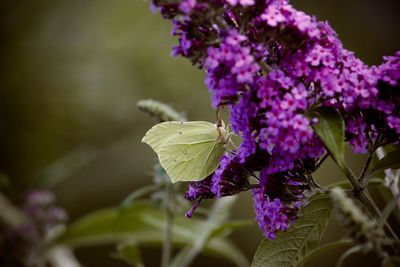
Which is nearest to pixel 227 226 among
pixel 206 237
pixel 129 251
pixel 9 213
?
pixel 206 237

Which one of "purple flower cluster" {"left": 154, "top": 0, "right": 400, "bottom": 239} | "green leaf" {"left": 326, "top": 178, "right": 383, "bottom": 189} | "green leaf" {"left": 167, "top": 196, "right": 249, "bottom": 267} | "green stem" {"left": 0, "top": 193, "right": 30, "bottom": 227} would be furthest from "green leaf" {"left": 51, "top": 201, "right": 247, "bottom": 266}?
"purple flower cluster" {"left": 154, "top": 0, "right": 400, "bottom": 239}

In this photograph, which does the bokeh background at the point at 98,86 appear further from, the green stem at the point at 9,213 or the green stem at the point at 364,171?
the green stem at the point at 364,171

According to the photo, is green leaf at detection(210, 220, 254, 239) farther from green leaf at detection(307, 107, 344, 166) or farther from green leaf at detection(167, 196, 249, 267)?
green leaf at detection(307, 107, 344, 166)

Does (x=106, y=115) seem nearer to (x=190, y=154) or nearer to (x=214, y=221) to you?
(x=214, y=221)

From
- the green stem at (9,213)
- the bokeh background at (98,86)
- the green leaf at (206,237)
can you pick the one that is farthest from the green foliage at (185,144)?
the bokeh background at (98,86)

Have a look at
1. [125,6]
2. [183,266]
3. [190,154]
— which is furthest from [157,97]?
[190,154]

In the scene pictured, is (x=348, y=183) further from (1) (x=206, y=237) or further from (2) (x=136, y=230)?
(2) (x=136, y=230)
